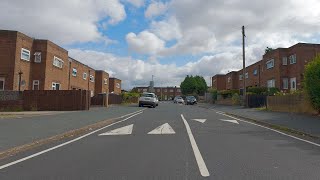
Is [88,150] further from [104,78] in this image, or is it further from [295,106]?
[104,78]

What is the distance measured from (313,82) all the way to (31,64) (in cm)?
2613

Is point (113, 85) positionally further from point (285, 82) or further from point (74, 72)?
point (285, 82)

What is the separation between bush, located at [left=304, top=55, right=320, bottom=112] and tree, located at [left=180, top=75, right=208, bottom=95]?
91.3 meters

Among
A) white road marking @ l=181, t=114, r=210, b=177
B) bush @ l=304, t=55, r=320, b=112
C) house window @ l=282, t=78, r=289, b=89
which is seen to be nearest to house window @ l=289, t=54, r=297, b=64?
house window @ l=282, t=78, r=289, b=89

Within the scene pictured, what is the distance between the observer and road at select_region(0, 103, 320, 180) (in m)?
6.92

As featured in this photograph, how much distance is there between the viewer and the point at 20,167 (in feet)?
25.5

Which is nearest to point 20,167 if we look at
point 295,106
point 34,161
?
point 34,161

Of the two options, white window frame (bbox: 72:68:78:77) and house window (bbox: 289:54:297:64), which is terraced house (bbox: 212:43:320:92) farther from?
white window frame (bbox: 72:68:78:77)

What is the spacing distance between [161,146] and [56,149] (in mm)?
2915

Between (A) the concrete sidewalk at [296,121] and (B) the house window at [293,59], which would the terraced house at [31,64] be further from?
(B) the house window at [293,59]

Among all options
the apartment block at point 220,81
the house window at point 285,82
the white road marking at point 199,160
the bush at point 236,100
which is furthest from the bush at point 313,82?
the apartment block at point 220,81

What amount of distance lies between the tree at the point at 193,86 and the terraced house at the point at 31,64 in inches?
2830

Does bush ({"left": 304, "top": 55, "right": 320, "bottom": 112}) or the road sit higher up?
bush ({"left": 304, "top": 55, "right": 320, "bottom": 112})

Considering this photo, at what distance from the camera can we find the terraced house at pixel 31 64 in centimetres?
3322
